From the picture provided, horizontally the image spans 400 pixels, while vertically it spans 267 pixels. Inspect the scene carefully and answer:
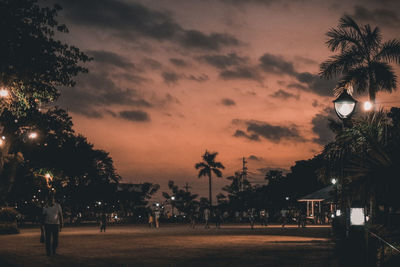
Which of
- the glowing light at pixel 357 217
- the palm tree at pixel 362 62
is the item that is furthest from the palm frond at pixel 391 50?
the glowing light at pixel 357 217

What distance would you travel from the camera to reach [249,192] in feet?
270

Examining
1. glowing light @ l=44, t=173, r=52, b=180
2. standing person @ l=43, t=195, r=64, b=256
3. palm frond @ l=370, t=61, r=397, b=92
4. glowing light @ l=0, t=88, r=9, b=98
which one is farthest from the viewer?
glowing light @ l=44, t=173, r=52, b=180

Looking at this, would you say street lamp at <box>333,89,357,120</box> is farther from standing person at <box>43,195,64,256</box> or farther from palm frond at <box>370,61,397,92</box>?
palm frond at <box>370,61,397,92</box>

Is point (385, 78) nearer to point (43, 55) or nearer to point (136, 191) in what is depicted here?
point (43, 55)

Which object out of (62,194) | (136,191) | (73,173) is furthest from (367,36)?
(136,191)

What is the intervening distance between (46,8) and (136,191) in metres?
83.4

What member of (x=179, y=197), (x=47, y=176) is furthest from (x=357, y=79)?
(x=179, y=197)

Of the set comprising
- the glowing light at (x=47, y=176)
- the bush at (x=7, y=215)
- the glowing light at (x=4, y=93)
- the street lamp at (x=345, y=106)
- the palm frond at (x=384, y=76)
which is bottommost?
the bush at (x=7, y=215)

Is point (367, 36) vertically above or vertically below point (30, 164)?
above

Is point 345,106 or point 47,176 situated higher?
point 345,106

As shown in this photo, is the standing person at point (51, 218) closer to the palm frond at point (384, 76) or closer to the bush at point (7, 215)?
the palm frond at point (384, 76)

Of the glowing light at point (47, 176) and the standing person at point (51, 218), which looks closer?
the standing person at point (51, 218)

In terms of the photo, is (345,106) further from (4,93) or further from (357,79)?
(357,79)

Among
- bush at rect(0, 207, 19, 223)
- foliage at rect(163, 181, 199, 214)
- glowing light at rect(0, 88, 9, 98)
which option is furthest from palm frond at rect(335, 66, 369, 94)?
foliage at rect(163, 181, 199, 214)
